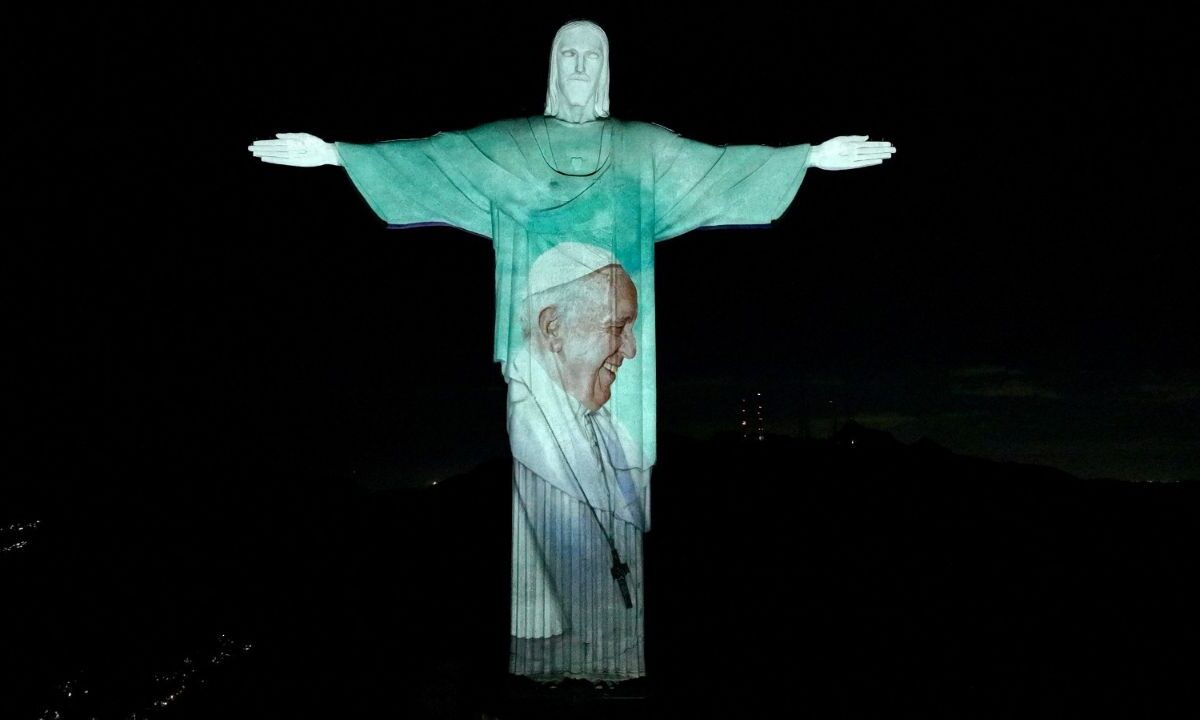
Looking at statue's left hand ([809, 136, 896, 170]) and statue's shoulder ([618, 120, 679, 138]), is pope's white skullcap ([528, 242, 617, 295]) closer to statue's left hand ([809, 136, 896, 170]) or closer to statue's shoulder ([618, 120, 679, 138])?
statue's shoulder ([618, 120, 679, 138])

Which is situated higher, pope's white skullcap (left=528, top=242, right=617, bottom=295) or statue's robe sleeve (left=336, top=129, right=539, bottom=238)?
statue's robe sleeve (left=336, top=129, right=539, bottom=238)

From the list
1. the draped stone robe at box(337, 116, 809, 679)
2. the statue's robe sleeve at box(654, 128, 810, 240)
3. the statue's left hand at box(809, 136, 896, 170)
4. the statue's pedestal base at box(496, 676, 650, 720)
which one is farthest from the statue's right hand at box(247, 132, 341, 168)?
the statue's pedestal base at box(496, 676, 650, 720)

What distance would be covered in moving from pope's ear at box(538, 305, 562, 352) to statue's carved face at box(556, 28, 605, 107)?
1.31 meters

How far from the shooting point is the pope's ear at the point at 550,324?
5098 millimetres

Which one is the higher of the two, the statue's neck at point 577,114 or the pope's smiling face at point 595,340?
the statue's neck at point 577,114

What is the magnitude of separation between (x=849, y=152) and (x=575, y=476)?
2.59m

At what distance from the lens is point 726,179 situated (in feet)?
17.4

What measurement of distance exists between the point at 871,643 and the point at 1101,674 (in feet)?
4.40

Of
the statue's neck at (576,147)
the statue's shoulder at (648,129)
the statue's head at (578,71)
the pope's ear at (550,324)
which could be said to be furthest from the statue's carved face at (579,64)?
the pope's ear at (550,324)

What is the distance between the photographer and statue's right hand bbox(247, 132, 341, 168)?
518 cm

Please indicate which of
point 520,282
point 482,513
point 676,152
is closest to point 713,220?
point 676,152

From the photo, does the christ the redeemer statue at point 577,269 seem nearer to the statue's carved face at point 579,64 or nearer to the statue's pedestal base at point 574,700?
the statue's carved face at point 579,64

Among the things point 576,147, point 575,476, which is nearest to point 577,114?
point 576,147

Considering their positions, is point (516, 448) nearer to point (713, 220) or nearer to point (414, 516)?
point (713, 220)
